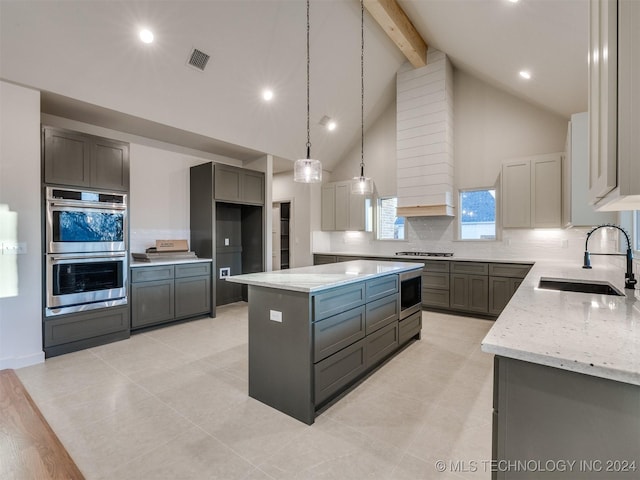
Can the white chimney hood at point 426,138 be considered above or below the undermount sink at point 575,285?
above

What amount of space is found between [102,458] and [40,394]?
1.24 metres

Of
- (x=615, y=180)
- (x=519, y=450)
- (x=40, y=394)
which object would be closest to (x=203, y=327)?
(x=40, y=394)

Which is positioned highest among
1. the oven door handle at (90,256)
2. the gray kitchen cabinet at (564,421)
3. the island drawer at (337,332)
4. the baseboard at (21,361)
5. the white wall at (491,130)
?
the white wall at (491,130)

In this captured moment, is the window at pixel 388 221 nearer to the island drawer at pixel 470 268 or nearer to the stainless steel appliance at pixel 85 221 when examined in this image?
the island drawer at pixel 470 268

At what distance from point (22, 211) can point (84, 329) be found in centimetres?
141

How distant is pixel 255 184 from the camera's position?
5.57 metres

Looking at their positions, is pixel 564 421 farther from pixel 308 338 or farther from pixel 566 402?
pixel 308 338

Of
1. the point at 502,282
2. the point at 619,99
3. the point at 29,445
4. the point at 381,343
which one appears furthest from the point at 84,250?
the point at 502,282

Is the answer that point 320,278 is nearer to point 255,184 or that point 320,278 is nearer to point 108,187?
point 108,187

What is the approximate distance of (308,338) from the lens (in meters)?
2.21

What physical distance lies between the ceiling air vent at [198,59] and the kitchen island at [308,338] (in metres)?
2.86

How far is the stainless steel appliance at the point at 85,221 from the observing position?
334 centimetres

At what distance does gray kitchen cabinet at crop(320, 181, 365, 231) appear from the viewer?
21.1 ft

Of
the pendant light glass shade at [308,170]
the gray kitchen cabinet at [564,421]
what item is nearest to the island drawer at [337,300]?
the pendant light glass shade at [308,170]
